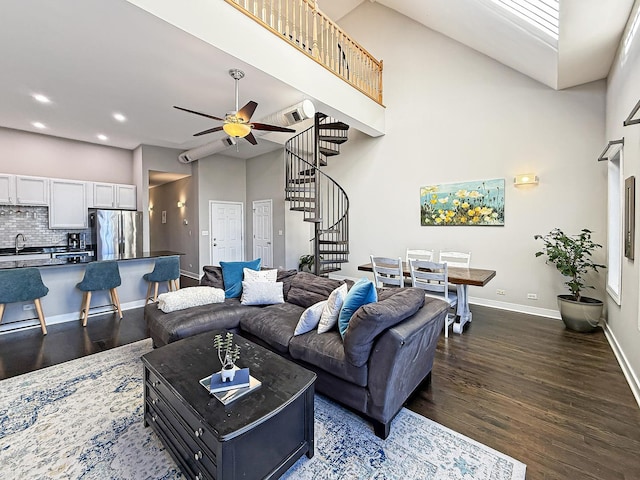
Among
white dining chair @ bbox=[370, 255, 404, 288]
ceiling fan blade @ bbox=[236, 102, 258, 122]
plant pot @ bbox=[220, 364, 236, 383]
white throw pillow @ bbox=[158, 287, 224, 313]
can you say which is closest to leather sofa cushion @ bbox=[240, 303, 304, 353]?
white throw pillow @ bbox=[158, 287, 224, 313]

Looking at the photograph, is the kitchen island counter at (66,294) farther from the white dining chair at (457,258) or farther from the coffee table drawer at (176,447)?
the white dining chair at (457,258)

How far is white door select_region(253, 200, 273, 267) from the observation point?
766 cm

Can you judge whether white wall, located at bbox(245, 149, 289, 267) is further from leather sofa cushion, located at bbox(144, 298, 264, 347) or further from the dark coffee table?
the dark coffee table

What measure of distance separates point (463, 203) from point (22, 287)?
6254 millimetres

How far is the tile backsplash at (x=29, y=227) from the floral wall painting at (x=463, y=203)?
23.3ft

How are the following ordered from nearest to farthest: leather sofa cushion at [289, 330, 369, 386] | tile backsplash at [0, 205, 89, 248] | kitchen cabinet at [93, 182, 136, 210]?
leather sofa cushion at [289, 330, 369, 386] < tile backsplash at [0, 205, 89, 248] < kitchen cabinet at [93, 182, 136, 210]

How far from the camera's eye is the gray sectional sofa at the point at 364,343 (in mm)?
1839

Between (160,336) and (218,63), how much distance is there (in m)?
2.92

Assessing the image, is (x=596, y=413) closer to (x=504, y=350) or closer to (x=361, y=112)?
(x=504, y=350)

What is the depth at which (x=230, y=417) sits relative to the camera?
1353 millimetres

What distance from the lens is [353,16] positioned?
21.5 feet

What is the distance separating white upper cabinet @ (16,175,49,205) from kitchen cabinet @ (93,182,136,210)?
0.74m

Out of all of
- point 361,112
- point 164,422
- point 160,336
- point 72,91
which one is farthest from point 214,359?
point 361,112

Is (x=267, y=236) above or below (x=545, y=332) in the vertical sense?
above
